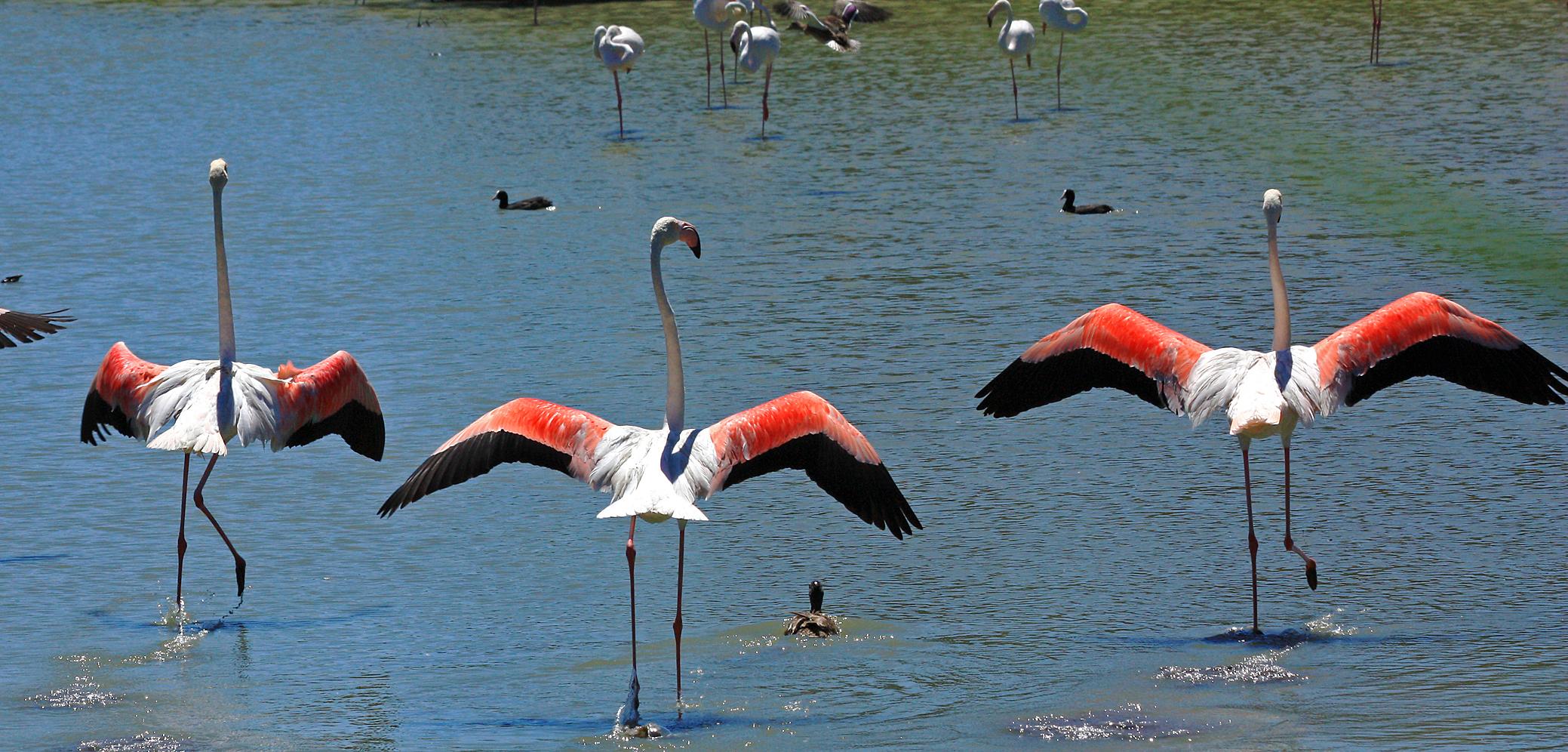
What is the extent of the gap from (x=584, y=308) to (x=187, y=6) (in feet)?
54.3

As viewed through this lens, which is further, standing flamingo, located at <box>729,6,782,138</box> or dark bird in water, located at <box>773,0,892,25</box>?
dark bird in water, located at <box>773,0,892,25</box>

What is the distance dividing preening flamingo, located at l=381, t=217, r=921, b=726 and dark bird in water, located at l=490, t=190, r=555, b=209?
25.8 ft

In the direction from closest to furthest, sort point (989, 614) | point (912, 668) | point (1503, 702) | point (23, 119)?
1. point (1503, 702)
2. point (912, 668)
3. point (989, 614)
4. point (23, 119)

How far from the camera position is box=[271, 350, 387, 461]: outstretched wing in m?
7.31

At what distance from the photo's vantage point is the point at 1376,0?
837 inches

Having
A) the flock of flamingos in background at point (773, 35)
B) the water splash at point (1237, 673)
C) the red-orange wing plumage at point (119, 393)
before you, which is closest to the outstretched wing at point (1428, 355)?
the water splash at point (1237, 673)

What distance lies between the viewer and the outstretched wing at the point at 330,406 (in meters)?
7.31

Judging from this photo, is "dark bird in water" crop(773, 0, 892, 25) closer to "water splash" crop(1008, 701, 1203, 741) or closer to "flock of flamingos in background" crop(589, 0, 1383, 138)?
"flock of flamingos in background" crop(589, 0, 1383, 138)

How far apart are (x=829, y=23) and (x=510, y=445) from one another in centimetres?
1314

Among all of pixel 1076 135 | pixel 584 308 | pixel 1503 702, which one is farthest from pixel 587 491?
pixel 1076 135

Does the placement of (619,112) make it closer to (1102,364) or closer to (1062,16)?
(1062,16)

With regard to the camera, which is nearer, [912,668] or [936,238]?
[912,668]

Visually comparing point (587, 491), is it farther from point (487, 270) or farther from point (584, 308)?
point (487, 270)

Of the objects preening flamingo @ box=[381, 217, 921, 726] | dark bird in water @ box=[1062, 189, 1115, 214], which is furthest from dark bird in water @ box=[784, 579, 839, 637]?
dark bird in water @ box=[1062, 189, 1115, 214]
